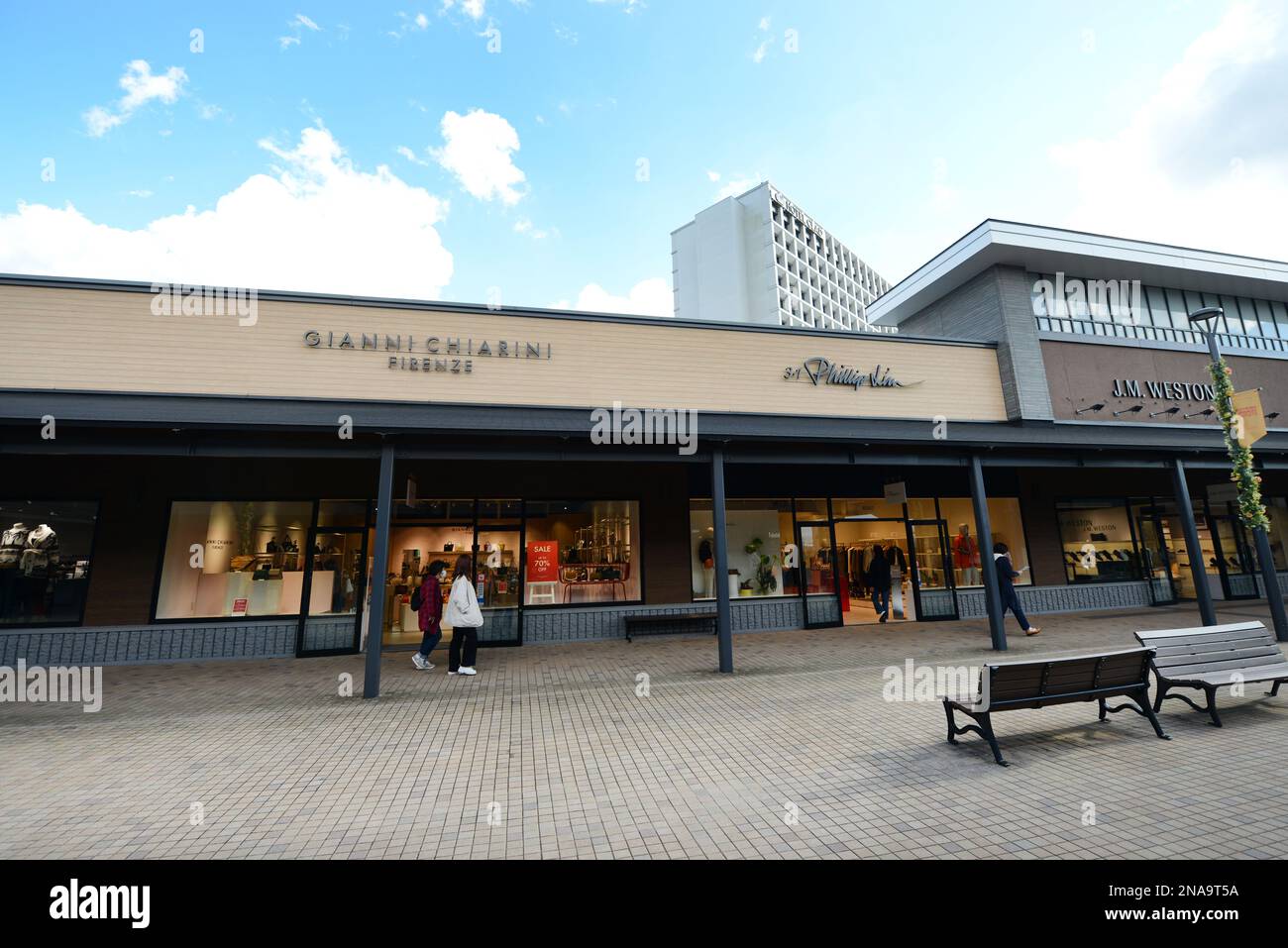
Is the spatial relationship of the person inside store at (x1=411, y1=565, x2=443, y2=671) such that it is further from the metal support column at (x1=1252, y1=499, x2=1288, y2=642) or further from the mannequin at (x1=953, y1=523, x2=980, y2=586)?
the metal support column at (x1=1252, y1=499, x2=1288, y2=642)

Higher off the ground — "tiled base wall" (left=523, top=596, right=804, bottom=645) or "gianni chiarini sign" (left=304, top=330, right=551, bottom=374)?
"gianni chiarini sign" (left=304, top=330, right=551, bottom=374)

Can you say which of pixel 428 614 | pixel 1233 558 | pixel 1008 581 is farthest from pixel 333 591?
pixel 1233 558

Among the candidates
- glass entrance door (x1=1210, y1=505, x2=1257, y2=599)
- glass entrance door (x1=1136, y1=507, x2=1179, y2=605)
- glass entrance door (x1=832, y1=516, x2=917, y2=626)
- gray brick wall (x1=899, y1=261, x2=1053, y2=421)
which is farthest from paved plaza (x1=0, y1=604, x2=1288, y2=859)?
glass entrance door (x1=1210, y1=505, x2=1257, y2=599)

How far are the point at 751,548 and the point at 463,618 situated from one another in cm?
682

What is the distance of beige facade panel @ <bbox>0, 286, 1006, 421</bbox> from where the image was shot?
8.24m

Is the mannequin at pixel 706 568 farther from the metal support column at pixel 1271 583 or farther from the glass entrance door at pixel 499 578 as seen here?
the metal support column at pixel 1271 583

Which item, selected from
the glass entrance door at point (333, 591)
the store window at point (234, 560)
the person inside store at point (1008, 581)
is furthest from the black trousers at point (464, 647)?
the person inside store at point (1008, 581)

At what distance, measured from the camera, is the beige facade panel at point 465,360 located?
8.24 metres

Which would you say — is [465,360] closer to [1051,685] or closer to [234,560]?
[234,560]

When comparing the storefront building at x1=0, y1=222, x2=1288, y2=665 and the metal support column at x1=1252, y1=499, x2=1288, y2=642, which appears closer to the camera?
the storefront building at x1=0, y1=222, x2=1288, y2=665

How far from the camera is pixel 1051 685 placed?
17.5ft

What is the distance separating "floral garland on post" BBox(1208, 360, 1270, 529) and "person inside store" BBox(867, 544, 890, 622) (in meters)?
6.13

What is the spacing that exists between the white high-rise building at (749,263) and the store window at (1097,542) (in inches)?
1492

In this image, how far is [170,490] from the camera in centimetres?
1075
